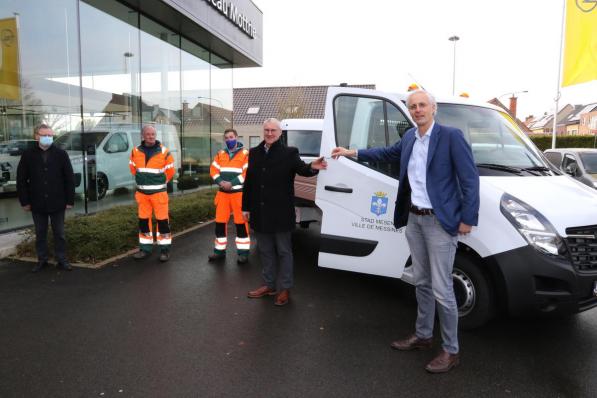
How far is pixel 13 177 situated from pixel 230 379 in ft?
21.0

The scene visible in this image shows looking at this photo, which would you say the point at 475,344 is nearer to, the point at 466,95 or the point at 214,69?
the point at 466,95

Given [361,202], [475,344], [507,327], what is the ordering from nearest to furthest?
1. [475,344]
2. [507,327]
3. [361,202]

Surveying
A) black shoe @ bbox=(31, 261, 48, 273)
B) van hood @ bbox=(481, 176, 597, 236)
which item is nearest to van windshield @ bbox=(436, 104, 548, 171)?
van hood @ bbox=(481, 176, 597, 236)

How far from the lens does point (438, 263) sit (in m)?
3.15

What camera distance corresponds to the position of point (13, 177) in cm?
747

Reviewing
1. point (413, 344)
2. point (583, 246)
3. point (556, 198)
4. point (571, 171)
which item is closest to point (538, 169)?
point (556, 198)

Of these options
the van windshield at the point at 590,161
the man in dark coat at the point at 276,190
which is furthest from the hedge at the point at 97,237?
the van windshield at the point at 590,161

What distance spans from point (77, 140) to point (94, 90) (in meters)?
1.19

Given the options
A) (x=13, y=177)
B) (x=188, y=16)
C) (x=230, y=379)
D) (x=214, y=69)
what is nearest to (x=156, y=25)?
(x=188, y=16)

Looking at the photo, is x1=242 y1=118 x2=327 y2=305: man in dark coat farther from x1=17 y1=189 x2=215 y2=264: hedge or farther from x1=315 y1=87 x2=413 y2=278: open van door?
x1=17 y1=189 x2=215 y2=264: hedge

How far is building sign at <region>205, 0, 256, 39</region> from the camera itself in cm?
1130

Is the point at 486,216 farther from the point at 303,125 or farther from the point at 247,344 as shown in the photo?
the point at 303,125

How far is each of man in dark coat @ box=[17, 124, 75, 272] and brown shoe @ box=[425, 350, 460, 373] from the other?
4560 millimetres

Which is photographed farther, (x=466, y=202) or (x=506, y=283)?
(x=506, y=283)
